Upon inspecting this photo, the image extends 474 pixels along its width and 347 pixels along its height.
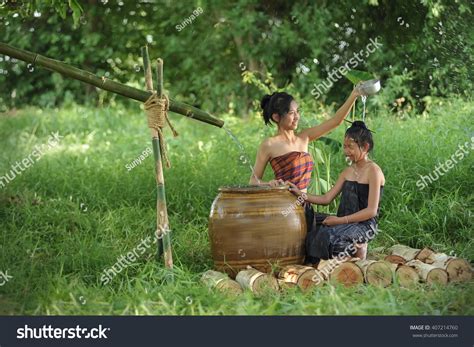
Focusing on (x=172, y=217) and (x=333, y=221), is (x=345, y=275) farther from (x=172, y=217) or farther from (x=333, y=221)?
(x=172, y=217)

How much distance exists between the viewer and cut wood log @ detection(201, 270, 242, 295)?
139 inches

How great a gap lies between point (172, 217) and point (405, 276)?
78.0 inches

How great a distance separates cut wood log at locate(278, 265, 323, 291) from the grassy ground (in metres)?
0.12

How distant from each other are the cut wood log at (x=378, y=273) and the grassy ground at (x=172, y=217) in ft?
0.40

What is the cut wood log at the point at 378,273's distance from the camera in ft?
11.7

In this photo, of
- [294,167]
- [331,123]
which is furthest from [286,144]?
[331,123]

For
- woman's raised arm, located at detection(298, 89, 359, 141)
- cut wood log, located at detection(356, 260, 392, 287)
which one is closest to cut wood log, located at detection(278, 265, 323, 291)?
cut wood log, located at detection(356, 260, 392, 287)

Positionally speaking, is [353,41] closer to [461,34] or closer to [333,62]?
[333,62]

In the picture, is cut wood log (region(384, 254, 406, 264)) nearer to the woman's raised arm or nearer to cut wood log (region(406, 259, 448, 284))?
cut wood log (region(406, 259, 448, 284))

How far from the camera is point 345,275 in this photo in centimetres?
361

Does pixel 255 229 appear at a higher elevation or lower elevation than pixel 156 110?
lower

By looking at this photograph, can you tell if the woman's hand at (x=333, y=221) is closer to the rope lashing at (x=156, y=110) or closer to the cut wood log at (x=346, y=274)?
the cut wood log at (x=346, y=274)

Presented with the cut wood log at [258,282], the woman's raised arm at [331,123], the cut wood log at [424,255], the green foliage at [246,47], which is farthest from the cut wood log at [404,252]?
the green foliage at [246,47]
